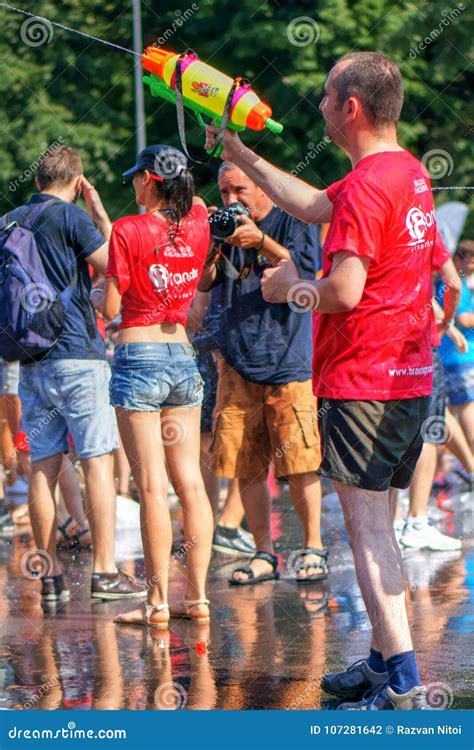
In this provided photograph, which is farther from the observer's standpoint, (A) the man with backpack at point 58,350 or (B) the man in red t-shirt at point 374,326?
(A) the man with backpack at point 58,350

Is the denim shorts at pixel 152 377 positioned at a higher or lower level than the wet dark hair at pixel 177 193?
lower

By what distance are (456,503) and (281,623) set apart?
3586mm

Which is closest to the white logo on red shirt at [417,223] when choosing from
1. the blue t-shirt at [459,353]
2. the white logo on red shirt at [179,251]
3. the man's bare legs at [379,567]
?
the man's bare legs at [379,567]

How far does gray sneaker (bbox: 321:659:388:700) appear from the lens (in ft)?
15.2

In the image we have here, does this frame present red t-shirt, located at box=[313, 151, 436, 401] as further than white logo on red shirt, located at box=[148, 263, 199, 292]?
No

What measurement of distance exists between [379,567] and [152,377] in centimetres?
178

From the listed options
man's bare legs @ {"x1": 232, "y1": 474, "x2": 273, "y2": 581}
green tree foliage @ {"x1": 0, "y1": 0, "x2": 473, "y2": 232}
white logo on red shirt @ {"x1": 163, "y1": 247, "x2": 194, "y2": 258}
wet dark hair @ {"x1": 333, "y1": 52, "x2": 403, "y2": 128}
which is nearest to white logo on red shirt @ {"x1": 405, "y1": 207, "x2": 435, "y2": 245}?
wet dark hair @ {"x1": 333, "y1": 52, "x2": 403, "y2": 128}

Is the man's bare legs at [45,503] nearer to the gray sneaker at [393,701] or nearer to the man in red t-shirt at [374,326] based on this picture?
the man in red t-shirt at [374,326]

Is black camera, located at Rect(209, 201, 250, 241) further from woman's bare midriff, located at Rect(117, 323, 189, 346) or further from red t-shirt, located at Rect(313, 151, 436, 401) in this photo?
red t-shirt, located at Rect(313, 151, 436, 401)

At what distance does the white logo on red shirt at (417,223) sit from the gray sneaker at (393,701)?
1.43 m

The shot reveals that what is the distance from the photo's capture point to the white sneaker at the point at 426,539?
756 centimetres

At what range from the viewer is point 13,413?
→ 9.41 metres

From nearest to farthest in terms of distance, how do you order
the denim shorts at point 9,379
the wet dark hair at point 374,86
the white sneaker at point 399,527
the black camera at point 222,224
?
1. the wet dark hair at point 374,86
2. the black camera at point 222,224
3. the white sneaker at point 399,527
4. the denim shorts at point 9,379

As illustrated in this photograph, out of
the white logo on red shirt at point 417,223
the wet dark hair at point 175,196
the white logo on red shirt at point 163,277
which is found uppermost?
the wet dark hair at point 175,196
